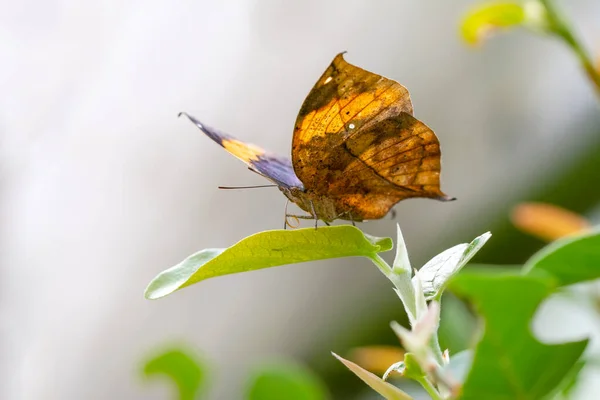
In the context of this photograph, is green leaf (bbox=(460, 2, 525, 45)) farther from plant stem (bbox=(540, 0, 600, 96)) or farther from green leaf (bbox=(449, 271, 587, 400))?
green leaf (bbox=(449, 271, 587, 400))

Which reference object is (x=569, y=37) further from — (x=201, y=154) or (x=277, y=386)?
(x=201, y=154)

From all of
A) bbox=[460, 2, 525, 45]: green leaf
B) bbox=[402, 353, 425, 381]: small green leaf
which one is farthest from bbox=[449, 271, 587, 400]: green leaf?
bbox=[460, 2, 525, 45]: green leaf

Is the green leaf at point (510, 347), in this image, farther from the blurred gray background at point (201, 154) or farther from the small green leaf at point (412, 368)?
the blurred gray background at point (201, 154)

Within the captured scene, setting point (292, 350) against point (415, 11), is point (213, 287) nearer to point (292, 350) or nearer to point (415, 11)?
point (292, 350)

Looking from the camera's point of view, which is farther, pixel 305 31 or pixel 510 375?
pixel 305 31

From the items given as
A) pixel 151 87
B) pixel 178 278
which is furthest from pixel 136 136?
pixel 178 278

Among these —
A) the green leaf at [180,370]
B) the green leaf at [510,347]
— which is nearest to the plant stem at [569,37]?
the green leaf at [510,347]
